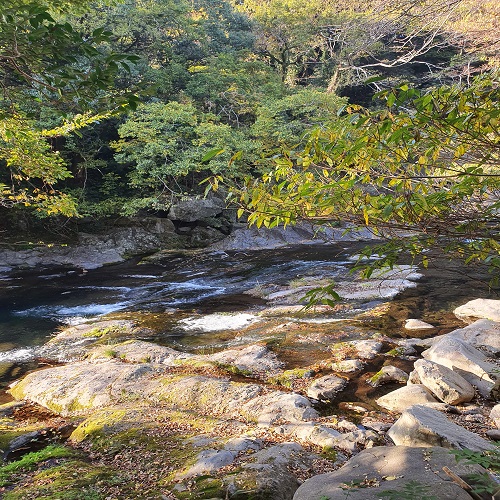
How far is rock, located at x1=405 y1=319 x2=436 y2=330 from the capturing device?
909 cm

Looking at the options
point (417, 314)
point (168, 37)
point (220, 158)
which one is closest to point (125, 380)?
point (417, 314)

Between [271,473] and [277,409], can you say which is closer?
[271,473]

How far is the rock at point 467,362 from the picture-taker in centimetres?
625

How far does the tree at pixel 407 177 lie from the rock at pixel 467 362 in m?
4.65

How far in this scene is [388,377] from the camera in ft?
21.6

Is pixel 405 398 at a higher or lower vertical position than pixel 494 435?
lower

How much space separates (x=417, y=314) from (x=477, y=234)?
8427mm

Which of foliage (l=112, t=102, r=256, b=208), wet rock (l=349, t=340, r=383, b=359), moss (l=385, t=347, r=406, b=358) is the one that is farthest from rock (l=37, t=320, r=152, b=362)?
foliage (l=112, t=102, r=256, b=208)

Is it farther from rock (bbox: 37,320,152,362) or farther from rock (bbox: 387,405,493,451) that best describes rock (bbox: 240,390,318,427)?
rock (bbox: 37,320,152,362)

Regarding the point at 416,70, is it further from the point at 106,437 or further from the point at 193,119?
the point at 106,437

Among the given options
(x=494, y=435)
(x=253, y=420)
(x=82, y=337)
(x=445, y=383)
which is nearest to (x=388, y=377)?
(x=445, y=383)

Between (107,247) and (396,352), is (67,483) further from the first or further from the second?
(107,247)

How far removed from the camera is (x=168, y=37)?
2412 cm

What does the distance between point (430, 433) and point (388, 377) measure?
2443 millimetres
